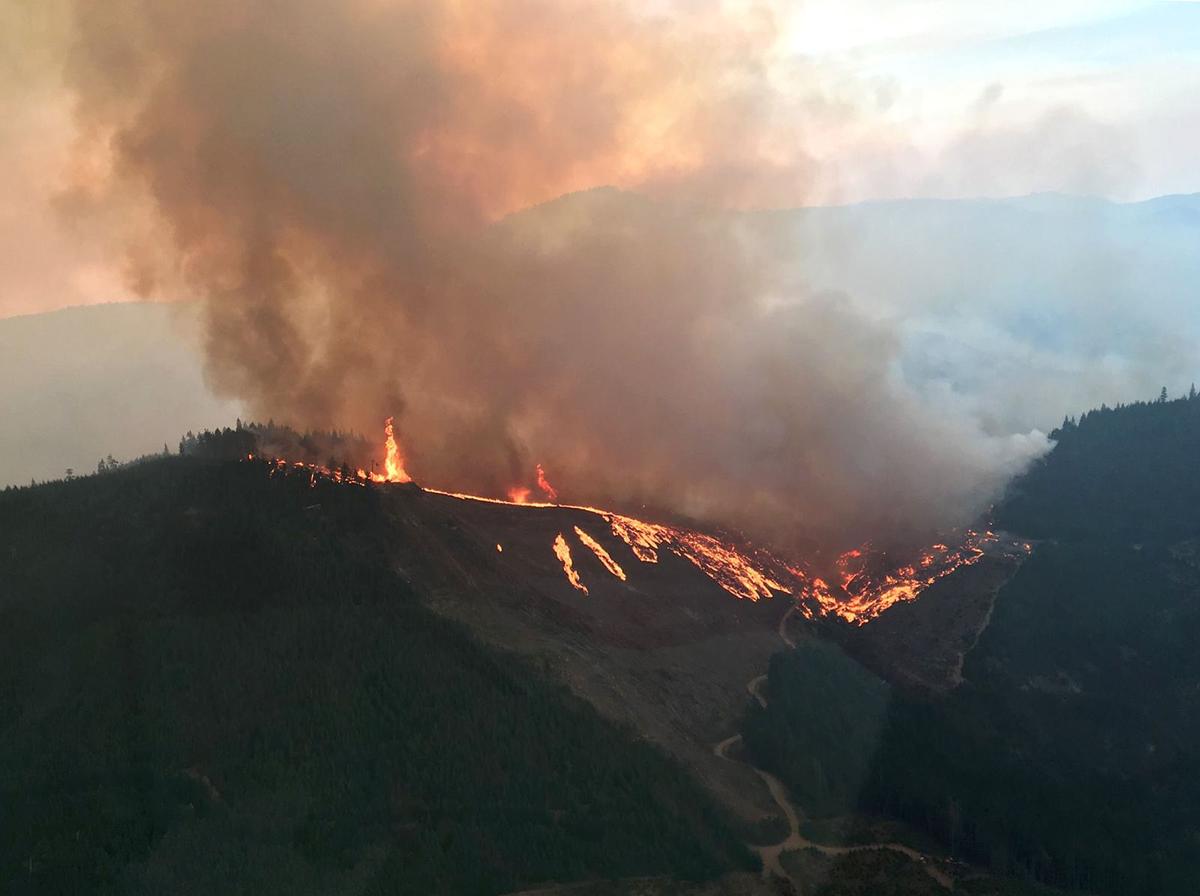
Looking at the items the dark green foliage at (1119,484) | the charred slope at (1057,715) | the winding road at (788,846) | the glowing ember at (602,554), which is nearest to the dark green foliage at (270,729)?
the winding road at (788,846)

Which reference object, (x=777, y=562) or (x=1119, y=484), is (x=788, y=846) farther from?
(x=1119, y=484)

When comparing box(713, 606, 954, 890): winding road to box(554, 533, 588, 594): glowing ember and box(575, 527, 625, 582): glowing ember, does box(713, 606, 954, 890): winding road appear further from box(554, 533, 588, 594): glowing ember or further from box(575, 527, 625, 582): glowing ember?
box(575, 527, 625, 582): glowing ember

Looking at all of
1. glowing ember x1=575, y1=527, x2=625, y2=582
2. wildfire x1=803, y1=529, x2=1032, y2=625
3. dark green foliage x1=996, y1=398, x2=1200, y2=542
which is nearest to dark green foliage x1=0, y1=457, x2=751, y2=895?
glowing ember x1=575, y1=527, x2=625, y2=582

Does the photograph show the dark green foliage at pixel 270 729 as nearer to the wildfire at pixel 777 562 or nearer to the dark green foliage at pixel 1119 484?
the wildfire at pixel 777 562

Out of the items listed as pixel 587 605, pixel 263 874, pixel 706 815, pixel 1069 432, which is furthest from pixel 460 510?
pixel 1069 432

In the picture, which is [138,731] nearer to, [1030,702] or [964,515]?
[1030,702]

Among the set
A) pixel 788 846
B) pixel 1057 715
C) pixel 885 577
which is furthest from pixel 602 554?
pixel 1057 715
